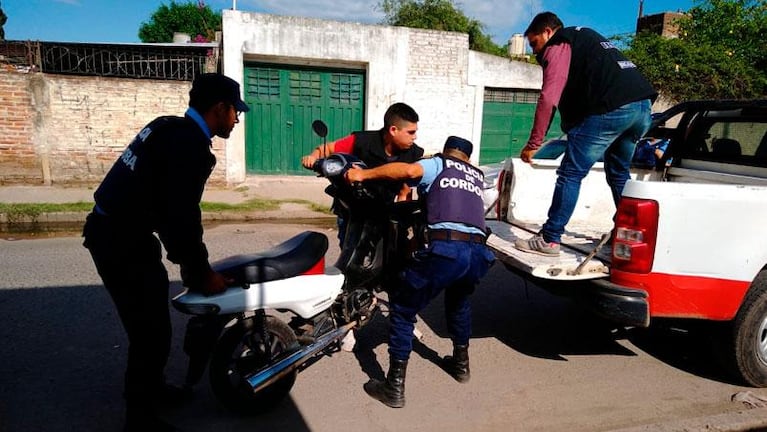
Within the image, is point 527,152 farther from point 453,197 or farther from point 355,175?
point 355,175

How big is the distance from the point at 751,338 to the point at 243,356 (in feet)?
10.6

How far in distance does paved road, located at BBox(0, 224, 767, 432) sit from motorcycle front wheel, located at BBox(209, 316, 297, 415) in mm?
135

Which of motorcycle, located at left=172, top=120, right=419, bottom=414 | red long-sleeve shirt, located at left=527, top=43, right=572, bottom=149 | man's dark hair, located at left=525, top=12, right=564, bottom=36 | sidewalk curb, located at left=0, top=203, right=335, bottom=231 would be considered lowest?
sidewalk curb, located at left=0, top=203, right=335, bottom=231

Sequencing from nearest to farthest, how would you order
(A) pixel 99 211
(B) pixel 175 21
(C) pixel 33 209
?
(A) pixel 99 211
(C) pixel 33 209
(B) pixel 175 21

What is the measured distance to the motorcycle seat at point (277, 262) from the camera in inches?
109

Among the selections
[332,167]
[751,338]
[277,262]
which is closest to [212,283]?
[277,262]

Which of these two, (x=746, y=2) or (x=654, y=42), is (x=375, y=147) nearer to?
(x=654, y=42)

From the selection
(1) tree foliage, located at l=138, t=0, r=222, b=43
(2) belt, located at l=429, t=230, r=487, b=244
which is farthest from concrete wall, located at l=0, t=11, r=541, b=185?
(1) tree foliage, located at l=138, t=0, r=222, b=43

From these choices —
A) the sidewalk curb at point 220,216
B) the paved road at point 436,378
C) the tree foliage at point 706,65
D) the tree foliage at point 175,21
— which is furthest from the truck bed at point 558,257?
the tree foliage at point 175,21

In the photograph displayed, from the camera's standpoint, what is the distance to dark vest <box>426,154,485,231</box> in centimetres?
315

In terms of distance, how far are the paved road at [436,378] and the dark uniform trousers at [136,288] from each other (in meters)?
0.45

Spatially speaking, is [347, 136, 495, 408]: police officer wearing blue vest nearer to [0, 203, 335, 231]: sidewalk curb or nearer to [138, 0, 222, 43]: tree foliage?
[0, 203, 335, 231]: sidewalk curb

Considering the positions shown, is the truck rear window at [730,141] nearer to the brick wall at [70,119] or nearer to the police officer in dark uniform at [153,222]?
the police officer in dark uniform at [153,222]

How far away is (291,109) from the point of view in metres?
11.9
